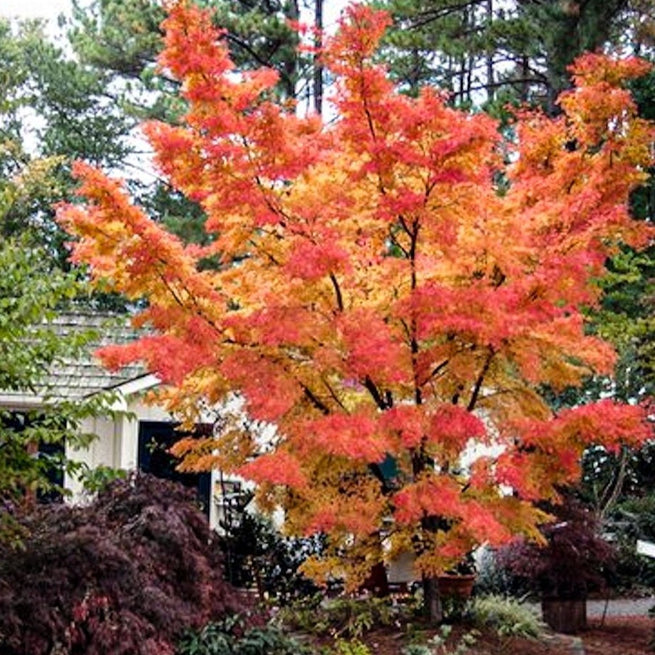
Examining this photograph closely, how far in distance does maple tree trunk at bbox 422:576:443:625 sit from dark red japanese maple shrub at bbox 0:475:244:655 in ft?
7.09

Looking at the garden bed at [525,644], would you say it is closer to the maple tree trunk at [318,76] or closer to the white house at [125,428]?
the white house at [125,428]

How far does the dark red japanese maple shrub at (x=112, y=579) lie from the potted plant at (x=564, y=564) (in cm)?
455

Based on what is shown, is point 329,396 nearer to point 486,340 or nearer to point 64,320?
point 486,340

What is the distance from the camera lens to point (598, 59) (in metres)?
10.6

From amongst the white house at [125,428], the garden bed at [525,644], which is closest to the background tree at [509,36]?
the white house at [125,428]

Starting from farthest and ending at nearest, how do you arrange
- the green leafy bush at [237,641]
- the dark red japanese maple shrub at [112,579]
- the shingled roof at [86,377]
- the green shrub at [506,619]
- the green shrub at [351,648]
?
the shingled roof at [86,377] < the green shrub at [506,619] < the green shrub at [351,648] < the green leafy bush at [237,641] < the dark red japanese maple shrub at [112,579]

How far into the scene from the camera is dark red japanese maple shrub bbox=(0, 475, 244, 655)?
23.9ft

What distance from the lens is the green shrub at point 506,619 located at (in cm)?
1035

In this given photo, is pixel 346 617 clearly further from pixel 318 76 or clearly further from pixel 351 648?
pixel 318 76

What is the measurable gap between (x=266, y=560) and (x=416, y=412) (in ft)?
16.7

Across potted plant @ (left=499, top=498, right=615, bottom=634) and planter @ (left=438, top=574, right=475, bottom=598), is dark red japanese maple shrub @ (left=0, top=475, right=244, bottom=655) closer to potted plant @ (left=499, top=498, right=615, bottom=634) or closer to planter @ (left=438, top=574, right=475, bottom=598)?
planter @ (left=438, top=574, right=475, bottom=598)

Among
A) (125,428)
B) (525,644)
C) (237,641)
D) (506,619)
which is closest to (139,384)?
(125,428)

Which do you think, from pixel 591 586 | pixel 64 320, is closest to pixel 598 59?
pixel 591 586

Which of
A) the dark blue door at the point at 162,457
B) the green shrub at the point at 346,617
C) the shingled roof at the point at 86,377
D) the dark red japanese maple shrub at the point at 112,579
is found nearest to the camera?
the dark red japanese maple shrub at the point at 112,579
